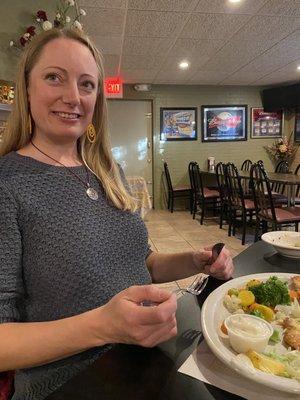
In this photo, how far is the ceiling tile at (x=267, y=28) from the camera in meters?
3.55

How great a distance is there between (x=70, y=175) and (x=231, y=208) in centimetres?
406

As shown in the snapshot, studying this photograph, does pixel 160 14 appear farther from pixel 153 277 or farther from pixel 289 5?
pixel 153 277

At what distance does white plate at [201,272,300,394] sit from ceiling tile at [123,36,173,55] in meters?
3.78

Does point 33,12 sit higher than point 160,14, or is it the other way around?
point 160,14

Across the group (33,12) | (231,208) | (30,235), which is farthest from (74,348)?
(231,208)

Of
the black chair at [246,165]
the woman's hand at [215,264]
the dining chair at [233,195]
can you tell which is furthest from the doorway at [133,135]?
the woman's hand at [215,264]

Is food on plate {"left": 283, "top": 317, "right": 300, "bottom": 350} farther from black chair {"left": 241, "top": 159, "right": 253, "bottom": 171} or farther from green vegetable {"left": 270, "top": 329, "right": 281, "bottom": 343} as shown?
black chair {"left": 241, "top": 159, "right": 253, "bottom": 171}

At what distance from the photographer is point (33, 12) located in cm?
261

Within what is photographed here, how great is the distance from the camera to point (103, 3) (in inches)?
121

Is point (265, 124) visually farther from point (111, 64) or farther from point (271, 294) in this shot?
point (271, 294)

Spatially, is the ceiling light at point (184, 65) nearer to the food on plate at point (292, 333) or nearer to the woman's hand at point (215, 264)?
the woman's hand at point (215, 264)

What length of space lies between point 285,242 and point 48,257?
3.23ft

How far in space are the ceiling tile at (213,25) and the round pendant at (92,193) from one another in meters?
3.17

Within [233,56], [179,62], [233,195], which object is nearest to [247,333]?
[233,195]
